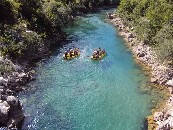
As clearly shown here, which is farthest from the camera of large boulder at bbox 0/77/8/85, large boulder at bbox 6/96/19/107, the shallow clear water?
large boulder at bbox 0/77/8/85

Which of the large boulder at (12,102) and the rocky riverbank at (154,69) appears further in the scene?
the large boulder at (12,102)

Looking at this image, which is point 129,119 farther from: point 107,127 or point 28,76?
point 28,76

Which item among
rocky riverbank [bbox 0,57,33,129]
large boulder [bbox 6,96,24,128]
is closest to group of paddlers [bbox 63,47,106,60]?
rocky riverbank [bbox 0,57,33,129]

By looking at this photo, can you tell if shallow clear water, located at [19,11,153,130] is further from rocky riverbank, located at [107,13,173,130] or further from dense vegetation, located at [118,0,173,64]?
dense vegetation, located at [118,0,173,64]

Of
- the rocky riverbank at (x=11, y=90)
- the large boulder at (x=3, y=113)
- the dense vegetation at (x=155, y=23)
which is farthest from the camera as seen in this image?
the dense vegetation at (x=155, y=23)

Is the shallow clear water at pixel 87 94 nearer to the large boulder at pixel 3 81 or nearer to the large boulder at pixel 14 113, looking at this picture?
the large boulder at pixel 14 113

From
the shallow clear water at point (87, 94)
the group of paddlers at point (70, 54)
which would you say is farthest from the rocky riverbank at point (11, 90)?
the group of paddlers at point (70, 54)
